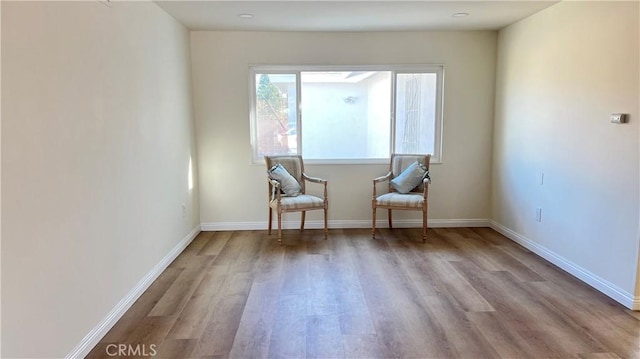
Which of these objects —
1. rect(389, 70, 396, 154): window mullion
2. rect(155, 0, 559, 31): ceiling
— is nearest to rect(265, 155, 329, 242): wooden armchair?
rect(389, 70, 396, 154): window mullion

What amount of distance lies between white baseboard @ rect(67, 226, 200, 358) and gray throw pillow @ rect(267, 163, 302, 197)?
1221mm

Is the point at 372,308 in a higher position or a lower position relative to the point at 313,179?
lower

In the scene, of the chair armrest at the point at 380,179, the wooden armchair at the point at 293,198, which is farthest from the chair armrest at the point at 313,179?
the chair armrest at the point at 380,179

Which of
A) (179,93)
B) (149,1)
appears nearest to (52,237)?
(149,1)

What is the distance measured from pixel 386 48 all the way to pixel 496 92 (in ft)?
4.59

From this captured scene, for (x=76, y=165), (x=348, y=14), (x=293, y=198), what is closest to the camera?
(x=76, y=165)

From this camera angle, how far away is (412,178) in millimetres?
4488

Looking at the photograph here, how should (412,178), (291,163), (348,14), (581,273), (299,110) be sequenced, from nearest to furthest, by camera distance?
(581,273) → (348,14) → (412,178) → (291,163) → (299,110)

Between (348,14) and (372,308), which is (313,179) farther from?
(372,308)

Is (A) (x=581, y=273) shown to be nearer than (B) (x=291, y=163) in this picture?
Yes

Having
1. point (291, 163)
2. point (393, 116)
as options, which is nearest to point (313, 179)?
point (291, 163)

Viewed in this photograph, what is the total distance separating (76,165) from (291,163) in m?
2.67

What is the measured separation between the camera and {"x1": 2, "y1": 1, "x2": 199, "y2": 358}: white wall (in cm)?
167

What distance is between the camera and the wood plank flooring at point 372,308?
2240mm
